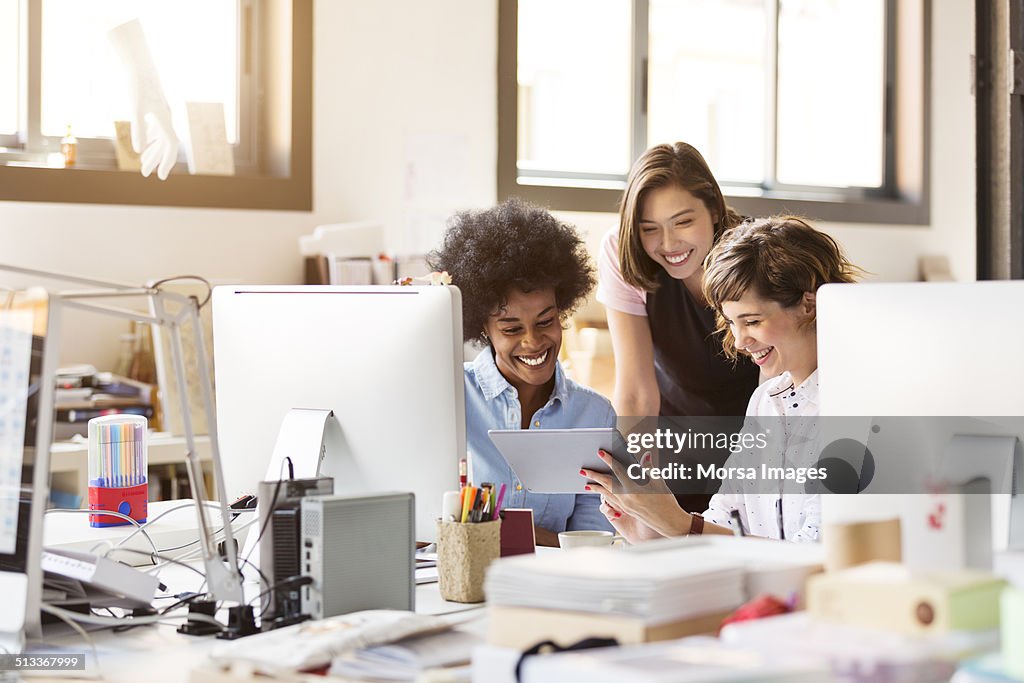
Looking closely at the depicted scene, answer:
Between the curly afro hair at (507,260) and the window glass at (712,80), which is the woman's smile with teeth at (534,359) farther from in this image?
the window glass at (712,80)

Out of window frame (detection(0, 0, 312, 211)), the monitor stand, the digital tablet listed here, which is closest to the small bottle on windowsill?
window frame (detection(0, 0, 312, 211))

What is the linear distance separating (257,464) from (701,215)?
1.20m

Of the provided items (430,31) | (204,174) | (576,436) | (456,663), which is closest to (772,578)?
(456,663)

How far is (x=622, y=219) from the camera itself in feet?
8.18

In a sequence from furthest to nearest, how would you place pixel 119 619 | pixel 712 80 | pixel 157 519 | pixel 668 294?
pixel 712 80
pixel 668 294
pixel 157 519
pixel 119 619

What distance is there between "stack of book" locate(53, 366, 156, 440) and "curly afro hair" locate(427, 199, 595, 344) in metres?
0.85

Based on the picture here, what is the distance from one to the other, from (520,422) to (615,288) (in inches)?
22.4

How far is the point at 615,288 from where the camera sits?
8.62 ft

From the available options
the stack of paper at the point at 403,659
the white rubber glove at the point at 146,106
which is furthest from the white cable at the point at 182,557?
the white rubber glove at the point at 146,106

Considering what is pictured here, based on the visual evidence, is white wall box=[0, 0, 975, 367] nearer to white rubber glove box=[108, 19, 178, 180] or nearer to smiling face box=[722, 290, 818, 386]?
white rubber glove box=[108, 19, 178, 180]

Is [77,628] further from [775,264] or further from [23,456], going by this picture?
[775,264]

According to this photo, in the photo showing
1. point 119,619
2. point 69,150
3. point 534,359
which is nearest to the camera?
point 119,619

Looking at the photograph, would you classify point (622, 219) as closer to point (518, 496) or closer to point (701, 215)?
point (701, 215)

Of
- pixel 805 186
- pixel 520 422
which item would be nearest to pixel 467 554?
pixel 520 422
